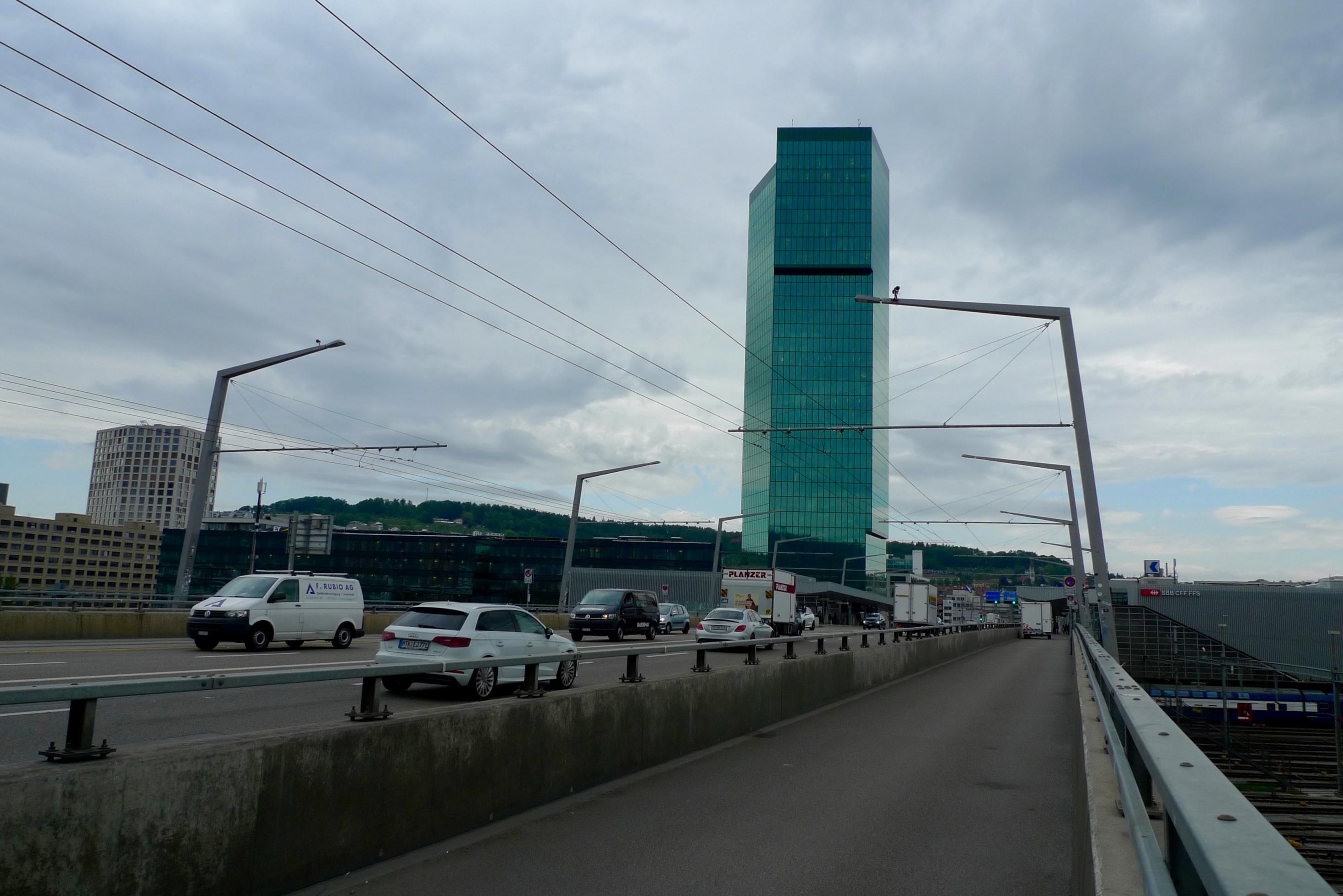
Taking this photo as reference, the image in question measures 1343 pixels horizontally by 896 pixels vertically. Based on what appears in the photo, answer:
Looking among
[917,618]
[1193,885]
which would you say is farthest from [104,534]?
[1193,885]

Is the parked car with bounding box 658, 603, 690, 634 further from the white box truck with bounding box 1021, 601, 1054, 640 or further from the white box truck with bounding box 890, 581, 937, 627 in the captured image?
the white box truck with bounding box 1021, 601, 1054, 640

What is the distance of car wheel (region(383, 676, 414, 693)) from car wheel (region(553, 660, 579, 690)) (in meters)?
2.45

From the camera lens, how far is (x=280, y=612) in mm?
22906

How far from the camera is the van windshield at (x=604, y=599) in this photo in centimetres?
3334

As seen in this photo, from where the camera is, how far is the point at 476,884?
20.0 feet

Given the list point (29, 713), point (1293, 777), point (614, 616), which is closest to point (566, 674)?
point (29, 713)

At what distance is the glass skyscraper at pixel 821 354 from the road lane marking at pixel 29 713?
3903 inches

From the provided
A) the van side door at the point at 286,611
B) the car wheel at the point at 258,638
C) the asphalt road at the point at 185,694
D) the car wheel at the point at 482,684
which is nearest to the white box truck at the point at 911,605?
the asphalt road at the point at 185,694

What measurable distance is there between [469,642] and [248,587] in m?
10.4

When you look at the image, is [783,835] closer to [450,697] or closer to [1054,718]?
[450,697]

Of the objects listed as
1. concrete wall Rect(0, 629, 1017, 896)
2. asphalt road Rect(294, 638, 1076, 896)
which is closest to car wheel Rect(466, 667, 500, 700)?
asphalt road Rect(294, 638, 1076, 896)

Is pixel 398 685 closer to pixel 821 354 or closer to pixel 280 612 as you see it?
pixel 280 612

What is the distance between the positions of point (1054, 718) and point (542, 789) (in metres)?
11.8

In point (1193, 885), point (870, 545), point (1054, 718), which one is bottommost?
point (1054, 718)
